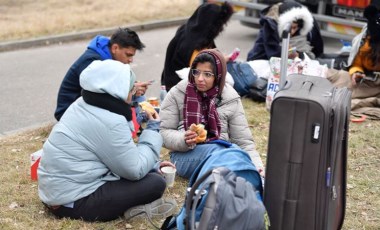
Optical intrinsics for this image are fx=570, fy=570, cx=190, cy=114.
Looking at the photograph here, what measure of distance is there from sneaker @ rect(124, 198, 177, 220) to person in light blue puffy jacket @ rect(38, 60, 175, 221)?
0.13ft

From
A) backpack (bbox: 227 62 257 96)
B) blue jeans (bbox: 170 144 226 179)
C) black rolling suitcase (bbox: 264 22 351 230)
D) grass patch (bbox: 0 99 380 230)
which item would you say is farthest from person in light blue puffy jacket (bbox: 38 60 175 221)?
backpack (bbox: 227 62 257 96)

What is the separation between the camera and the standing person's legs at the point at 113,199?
344 centimetres

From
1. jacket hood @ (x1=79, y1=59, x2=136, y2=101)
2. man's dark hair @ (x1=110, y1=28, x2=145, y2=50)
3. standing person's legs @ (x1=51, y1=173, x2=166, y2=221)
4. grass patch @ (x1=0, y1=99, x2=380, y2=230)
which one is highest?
jacket hood @ (x1=79, y1=59, x2=136, y2=101)

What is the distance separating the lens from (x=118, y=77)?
10.7 ft

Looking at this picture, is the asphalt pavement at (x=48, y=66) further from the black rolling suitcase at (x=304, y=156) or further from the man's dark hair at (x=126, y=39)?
the black rolling suitcase at (x=304, y=156)

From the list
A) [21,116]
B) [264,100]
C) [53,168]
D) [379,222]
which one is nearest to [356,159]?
[379,222]

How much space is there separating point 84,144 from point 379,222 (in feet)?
6.55

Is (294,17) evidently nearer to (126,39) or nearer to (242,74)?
(242,74)

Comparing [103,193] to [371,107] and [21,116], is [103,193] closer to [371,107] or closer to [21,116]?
[21,116]

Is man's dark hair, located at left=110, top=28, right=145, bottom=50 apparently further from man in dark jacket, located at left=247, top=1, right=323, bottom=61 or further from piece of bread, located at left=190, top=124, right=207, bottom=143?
man in dark jacket, located at left=247, top=1, right=323, bottom=61

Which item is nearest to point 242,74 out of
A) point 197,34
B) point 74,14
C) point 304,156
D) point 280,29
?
point 280,29

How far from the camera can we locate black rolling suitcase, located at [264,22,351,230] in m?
2.89

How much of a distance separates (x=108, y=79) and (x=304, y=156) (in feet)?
3.84

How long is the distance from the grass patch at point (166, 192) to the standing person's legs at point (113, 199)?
2.0 inches
